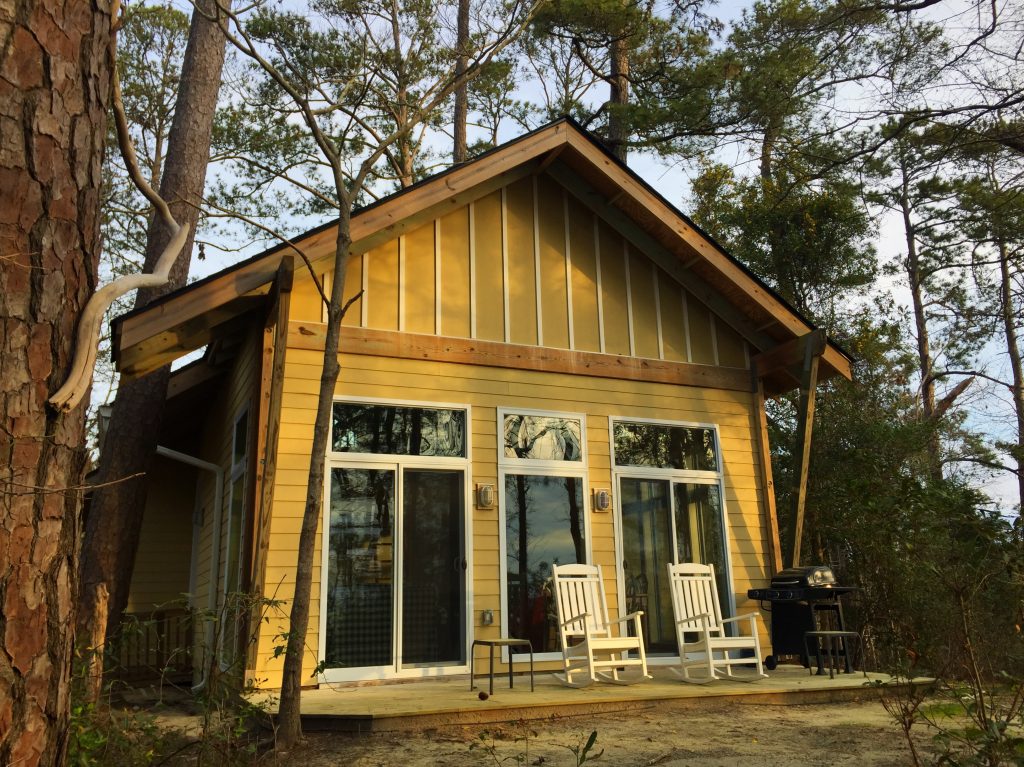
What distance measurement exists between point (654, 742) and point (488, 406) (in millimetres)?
3484

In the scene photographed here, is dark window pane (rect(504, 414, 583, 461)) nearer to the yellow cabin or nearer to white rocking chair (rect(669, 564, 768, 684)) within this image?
the yellow cabin

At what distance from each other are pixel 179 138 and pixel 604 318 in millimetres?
5839

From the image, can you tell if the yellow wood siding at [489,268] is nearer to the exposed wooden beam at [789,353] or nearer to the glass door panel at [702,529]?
the glass door panel at [702,529]

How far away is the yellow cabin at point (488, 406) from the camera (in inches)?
259

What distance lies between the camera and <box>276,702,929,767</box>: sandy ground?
4.27 metres

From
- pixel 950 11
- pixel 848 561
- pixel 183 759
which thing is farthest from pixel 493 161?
pixel 848 561

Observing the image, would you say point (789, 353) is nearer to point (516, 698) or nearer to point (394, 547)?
point (394, 547)

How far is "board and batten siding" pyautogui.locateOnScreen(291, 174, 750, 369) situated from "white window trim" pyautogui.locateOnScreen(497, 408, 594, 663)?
2.28 feet

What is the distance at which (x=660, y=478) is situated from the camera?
26.7 ft

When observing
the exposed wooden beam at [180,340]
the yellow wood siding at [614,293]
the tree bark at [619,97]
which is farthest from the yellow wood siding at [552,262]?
the tree bark at [619,97]

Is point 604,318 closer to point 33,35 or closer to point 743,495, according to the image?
point 743,495

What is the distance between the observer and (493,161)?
752 cm

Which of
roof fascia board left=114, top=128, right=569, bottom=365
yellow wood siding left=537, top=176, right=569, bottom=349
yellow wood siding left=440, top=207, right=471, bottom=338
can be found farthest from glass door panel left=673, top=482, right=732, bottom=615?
roof fascia board left=114, top=128, right=569, bottom=365

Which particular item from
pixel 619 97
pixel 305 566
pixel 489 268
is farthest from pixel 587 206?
pixel 619 97
